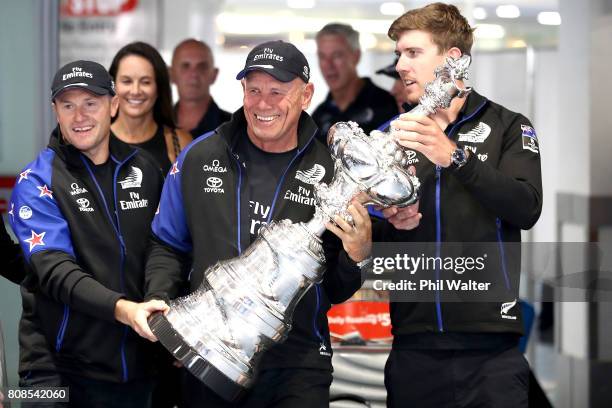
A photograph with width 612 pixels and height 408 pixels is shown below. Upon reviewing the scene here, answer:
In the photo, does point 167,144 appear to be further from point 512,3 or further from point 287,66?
point 512,3

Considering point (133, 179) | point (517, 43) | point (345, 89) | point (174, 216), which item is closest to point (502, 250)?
point (174, 216)

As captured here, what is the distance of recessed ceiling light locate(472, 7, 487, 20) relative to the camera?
14.3 ft

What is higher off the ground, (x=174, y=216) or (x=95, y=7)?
(x=95, y=7)

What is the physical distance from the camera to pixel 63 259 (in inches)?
114

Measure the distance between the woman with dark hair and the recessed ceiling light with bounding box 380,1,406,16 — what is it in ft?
3.65

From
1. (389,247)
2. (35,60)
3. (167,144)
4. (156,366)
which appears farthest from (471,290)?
(35,60)

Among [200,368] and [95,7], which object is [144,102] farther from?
[200,368]

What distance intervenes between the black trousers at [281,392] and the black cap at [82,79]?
0.86m

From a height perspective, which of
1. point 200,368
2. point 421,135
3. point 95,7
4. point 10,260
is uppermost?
point 95,7

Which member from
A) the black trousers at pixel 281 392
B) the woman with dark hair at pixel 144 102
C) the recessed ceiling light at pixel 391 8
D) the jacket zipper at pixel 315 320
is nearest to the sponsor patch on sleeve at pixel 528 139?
the jacket zipper at pixel 315 320

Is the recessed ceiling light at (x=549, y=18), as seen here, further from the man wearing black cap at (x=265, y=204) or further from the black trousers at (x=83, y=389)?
the black trousers at (x=83, y=389)

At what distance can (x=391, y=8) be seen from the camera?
180 inches

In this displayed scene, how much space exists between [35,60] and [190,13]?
1158 millimetres

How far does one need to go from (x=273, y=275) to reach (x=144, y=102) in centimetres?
143
